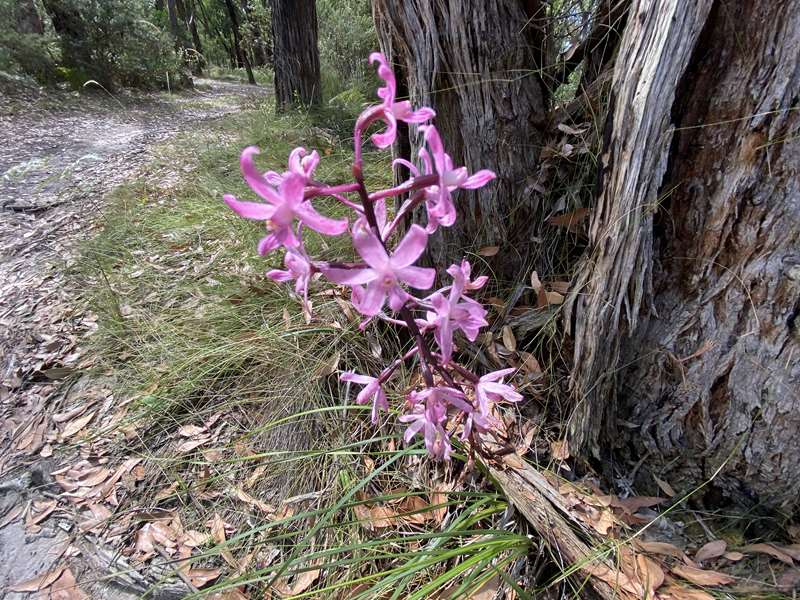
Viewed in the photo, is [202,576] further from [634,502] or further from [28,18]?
[28,18]

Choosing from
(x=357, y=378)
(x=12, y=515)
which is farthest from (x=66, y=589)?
(x=357, y=378)

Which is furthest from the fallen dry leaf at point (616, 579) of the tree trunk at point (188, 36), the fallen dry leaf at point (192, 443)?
the tree trunk at point (188, 36)

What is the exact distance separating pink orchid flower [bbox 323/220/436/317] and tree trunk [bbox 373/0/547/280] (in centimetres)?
110

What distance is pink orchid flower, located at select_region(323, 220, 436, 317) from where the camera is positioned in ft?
2.54

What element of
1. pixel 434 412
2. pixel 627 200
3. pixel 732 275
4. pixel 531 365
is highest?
pixel 627 200

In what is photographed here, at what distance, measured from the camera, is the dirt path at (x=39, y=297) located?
175 cm

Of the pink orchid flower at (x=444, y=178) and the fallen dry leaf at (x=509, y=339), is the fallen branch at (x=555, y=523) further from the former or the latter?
the pink orchid flower at (x=444, y=178)

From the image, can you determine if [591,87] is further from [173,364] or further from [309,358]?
[173,364]

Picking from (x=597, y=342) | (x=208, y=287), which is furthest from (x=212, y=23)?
(x=597, y=342)

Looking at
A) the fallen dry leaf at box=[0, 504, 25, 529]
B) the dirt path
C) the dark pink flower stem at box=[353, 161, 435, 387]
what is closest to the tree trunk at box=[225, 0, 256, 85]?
the dirt path

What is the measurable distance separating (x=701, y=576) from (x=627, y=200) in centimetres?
116

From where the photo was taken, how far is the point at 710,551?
4.58ft

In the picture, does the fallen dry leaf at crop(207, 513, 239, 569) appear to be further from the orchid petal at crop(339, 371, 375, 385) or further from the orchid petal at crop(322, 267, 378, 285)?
the orchid petal at crop(322, 267, 378, 285)

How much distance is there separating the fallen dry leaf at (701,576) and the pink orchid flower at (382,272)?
1.28m
